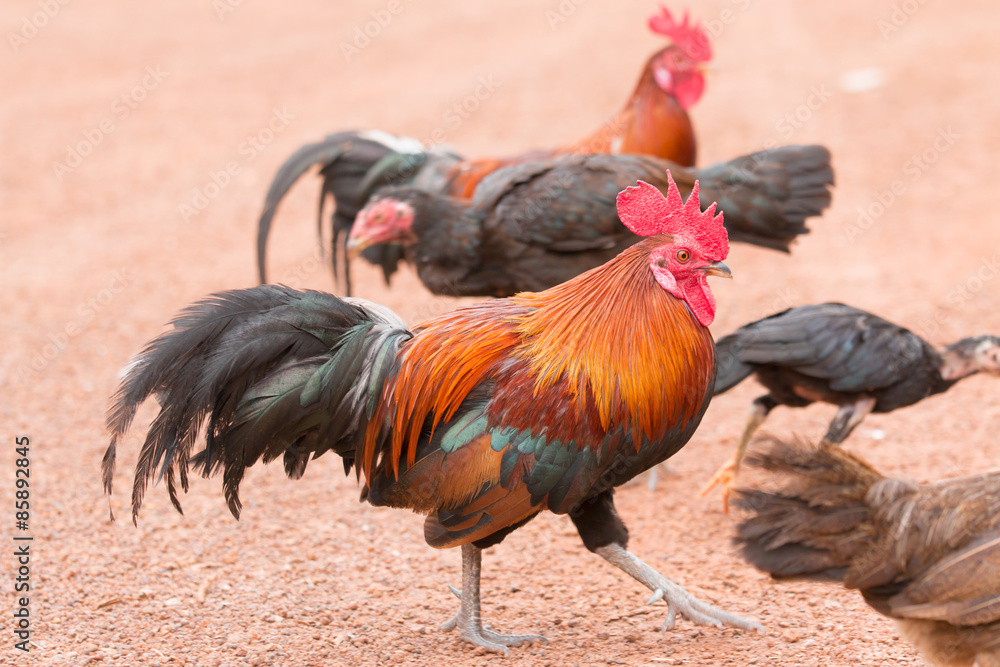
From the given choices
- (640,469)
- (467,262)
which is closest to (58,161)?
(467,262)

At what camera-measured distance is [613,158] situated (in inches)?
276

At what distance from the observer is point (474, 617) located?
187 inches

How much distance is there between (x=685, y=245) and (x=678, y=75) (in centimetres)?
441

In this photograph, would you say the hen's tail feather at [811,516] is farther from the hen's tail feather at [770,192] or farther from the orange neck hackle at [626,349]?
the hen's tail feather at [770,192]

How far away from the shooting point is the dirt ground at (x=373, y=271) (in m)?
5.04

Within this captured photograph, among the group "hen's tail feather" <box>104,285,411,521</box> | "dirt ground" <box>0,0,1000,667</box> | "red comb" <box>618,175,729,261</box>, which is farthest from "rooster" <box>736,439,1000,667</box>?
"hen's tail feather" <box>104,285,411,521</box>

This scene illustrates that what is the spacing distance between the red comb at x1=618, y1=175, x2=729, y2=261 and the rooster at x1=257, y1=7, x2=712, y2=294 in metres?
3.49

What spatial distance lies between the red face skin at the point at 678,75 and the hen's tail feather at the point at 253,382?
4.68 meters

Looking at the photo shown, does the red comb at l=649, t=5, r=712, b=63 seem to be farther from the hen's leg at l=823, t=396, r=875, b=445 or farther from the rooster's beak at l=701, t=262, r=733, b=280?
the rooster's beak at l=701, t=262, r=733, b=280

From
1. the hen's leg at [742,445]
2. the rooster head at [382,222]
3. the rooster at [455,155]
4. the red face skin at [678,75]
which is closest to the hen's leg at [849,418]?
the hen's leg at [742,445]

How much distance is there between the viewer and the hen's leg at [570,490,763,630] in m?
4.69

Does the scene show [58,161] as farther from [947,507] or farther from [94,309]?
[947,507]

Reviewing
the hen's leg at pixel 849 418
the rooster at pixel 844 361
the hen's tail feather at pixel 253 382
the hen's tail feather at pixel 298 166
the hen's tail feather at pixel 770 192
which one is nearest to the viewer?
the hen's tail feather at pixel 253 382

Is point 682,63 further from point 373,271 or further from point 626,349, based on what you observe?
point 626,349
